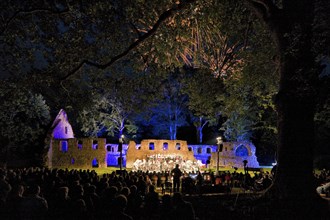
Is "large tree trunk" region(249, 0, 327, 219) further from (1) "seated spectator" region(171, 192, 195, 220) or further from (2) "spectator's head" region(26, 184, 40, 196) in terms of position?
(2) "spectator's head" region(26, 184, 40, 196)

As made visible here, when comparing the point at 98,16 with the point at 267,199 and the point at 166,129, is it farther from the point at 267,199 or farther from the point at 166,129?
the point at 166,129

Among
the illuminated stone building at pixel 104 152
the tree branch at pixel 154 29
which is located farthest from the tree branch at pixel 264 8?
the illuminated stone building at pixel 104 152

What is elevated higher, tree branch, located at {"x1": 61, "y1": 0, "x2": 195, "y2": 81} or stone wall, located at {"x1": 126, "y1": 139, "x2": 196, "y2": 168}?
tree branch, located at {"x1": 61, "y1": 0, "x2": 195, "y2": 81}

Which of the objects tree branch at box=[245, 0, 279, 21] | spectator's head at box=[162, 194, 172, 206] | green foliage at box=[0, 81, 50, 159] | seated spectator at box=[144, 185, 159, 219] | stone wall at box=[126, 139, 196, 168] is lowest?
seated spectator at box=[144, 185, 159, 219]

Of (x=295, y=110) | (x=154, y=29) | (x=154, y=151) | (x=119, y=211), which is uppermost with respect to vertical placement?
(x=154, y=29)

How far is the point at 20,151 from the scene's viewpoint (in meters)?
37.5

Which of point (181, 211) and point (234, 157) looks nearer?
point (181, 211)

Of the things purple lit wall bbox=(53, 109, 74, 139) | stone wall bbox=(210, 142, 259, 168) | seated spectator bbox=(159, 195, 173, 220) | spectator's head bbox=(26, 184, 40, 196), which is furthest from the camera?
purple lit wall bbox=(53, 109, 74, 139)

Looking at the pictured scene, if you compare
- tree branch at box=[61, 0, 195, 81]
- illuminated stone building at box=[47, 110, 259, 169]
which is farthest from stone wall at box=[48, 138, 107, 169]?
tree branch at box=[61, 0, 195, 81]

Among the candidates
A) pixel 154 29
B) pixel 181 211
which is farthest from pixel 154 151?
pixel 181 211

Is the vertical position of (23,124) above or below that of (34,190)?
above

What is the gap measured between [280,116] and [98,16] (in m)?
7.80

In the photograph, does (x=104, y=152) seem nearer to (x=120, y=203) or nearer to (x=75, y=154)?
(x=75, y=154)

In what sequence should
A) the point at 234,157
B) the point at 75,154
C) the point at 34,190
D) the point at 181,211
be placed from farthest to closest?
the point at 234,157, the point at 75,154, the point at 34,190, the point at 181,211
